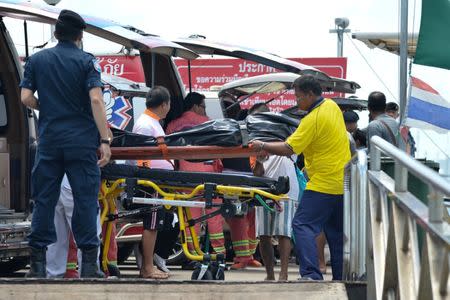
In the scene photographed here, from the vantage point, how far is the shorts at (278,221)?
454 inches

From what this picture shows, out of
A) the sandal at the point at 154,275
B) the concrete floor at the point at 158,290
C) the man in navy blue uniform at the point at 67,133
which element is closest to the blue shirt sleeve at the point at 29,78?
the man in navy blue uniform at the point at 67,133

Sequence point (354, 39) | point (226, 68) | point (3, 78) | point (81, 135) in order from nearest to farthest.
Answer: point (81, 135), point (3, 78), point (354, 39), point (226, 68)

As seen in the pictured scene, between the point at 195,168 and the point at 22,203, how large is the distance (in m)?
1.66

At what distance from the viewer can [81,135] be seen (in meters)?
8.59

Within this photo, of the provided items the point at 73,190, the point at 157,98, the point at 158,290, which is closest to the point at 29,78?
the point at 73,190

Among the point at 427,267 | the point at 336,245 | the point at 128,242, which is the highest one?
the point at 427,267

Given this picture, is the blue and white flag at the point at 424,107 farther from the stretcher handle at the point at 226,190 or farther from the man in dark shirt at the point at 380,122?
the stretcher handle at the point at 226,190

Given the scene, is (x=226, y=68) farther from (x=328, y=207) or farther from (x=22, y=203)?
(x=328, y=207)

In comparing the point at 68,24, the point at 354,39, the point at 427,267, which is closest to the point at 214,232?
the point at 68,24

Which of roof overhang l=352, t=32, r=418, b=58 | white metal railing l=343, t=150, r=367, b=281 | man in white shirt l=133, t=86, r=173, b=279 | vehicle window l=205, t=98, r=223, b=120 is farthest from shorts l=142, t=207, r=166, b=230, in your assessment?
roof overhang l=352, t=32, r=418, b=58

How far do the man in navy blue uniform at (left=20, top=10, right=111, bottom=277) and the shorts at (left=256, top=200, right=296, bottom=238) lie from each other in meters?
2.96

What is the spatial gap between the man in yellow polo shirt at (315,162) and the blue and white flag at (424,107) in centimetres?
121

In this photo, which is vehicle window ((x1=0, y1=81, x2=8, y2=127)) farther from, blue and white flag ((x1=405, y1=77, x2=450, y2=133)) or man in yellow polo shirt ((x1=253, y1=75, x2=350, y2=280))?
blue and white flag ((x1=405, y1=77, x2=450, y2=133))

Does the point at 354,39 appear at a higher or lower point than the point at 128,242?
higher
